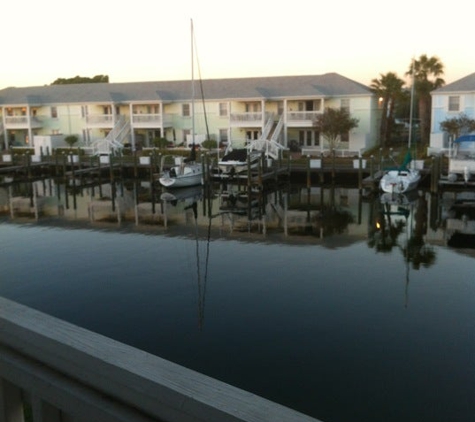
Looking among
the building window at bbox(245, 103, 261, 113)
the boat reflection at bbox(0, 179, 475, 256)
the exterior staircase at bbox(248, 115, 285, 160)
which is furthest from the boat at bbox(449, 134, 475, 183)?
the building window at bbox(245, 103, 261, 113)

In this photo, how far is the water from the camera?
11.2 m

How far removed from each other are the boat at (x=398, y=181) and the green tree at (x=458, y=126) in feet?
23.3

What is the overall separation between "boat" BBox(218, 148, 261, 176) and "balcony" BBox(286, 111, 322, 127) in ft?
26.5

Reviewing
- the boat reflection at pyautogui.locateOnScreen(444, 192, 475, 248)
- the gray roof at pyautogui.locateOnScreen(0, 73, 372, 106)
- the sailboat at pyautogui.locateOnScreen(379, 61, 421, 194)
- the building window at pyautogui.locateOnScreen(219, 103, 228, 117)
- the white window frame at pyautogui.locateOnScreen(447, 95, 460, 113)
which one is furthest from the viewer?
the building window at pyautogui.locateOnScreen(219, 103, 228, 117)

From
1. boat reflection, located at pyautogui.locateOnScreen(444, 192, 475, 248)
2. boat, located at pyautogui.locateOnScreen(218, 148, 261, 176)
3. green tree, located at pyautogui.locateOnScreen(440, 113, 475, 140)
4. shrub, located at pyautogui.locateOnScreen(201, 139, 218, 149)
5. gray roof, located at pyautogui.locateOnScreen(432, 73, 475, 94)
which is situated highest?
gray roof, located at pyautogui.locateOnScreen(432, 73, 475, 94)

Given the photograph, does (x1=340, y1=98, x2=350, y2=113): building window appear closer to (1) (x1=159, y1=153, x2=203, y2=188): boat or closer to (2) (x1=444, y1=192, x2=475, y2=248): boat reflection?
(1) (x1=159, y1=153, x2=203, y2=188): boat

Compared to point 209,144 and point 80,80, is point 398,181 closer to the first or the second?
point 209,144

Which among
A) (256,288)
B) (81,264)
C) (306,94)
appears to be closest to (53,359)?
(256,288)

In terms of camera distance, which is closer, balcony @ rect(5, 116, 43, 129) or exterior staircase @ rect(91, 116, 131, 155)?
exterior staircase @ rect(91, 116, 131, 155)

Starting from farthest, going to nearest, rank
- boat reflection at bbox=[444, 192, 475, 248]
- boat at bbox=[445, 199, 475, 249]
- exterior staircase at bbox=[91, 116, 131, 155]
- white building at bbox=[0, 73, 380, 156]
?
exterior staircase at bbox=[91, 116, 131, 155] < white building at bbox=[0, 73, 380, 156] < boat reflection at bbox=[444, 192, 475, 248] < boat at bbox=[445, 199, 475, 249]

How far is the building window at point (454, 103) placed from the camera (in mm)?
44688

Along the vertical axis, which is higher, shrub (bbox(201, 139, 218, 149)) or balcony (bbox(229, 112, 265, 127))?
balcony (bbox(229, 112, 265, 127))

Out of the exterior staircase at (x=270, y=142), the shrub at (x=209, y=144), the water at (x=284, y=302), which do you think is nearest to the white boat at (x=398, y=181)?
the water at (x=284, y=302)

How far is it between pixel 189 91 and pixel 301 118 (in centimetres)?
1317
